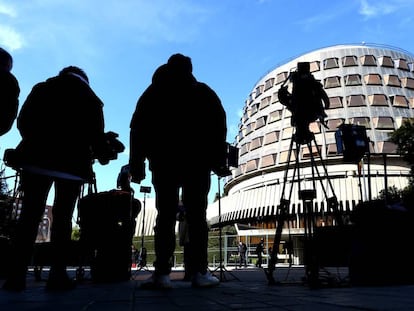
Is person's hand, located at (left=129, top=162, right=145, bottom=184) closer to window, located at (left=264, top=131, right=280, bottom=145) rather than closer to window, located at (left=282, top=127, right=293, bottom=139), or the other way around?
window, located at (left=282, top=127, right=293, bottom=139)

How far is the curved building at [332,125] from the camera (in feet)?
163

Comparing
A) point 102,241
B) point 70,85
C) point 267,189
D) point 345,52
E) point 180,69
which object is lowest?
point 102,241

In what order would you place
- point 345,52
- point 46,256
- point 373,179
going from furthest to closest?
point 345,52 → point 373,179 → point 46,256

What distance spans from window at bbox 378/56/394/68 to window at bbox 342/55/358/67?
415 centimetres

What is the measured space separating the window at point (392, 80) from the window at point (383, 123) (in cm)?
770

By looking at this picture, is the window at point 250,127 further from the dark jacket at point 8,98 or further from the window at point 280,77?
the dark jacket at point 8,98

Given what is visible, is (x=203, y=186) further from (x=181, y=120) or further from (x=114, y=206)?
(x=114, y=206)

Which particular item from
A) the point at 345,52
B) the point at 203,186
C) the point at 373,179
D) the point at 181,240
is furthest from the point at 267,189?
the point at 203,186

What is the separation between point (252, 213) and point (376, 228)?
4608 cm

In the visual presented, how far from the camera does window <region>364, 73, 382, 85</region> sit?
59.3 metres

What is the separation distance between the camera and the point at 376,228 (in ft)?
13.7

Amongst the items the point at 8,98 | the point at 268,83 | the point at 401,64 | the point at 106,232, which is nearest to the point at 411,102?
the point at 401,64

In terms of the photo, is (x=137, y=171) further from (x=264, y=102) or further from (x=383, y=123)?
(x=264, y=102)

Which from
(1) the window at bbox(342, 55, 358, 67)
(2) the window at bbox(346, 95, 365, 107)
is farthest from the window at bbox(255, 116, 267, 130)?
(1) the window at bbox(342, 55, 358, 67)
